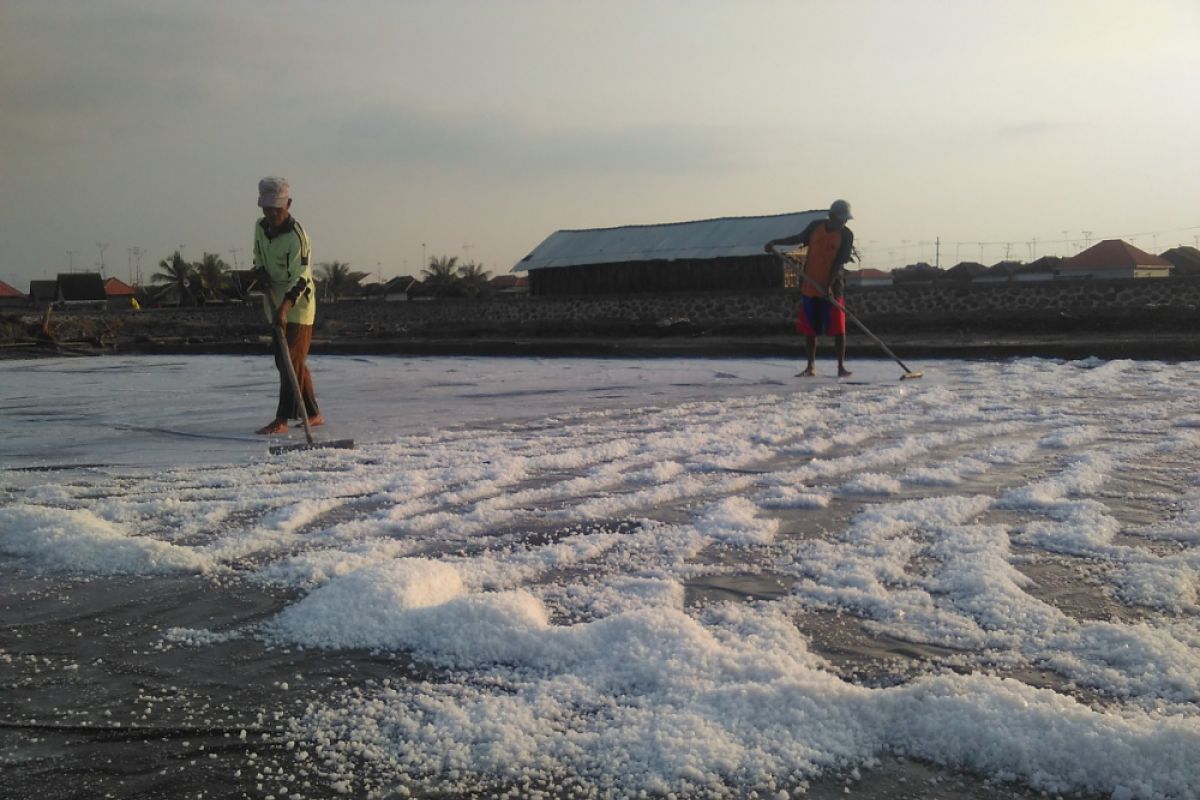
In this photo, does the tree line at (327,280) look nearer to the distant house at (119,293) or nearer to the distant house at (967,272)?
the distant house at (119,293)

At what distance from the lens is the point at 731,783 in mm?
1358

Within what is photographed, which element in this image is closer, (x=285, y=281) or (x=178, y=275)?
(x=285, y=281)

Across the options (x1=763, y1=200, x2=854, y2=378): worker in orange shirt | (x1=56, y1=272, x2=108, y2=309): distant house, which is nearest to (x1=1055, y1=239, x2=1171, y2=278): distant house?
(x1=763, y1=200, x2=854, y2=378): worker in orange shirt

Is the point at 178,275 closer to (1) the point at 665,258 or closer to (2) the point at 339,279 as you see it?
(2) the point at 339,279

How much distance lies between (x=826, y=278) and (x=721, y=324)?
10683mm

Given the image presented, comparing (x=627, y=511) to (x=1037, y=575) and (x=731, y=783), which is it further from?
(x=731, y=783)

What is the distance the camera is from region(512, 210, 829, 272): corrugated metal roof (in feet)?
109

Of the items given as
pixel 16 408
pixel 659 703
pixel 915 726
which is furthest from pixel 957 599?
pixel 16 408

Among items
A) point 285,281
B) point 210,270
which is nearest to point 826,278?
point 285,281

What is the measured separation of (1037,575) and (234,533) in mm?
2181

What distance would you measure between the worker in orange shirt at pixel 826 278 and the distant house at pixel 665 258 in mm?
23803

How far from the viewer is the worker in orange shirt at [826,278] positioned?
823 cm

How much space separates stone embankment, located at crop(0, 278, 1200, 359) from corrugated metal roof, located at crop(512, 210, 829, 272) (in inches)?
155

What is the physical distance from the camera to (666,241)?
1404 inches
